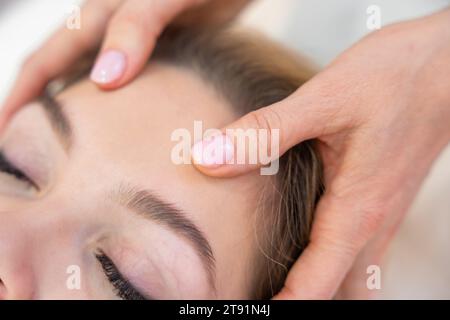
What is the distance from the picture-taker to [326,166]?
0.84 m

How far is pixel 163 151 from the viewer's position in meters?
0.71

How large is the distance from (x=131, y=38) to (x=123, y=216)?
328mm

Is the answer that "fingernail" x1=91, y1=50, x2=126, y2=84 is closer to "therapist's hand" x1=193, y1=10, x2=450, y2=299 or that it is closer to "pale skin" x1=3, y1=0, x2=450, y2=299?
"pale skin" x1=3, y1=0, x2=450, y2=299

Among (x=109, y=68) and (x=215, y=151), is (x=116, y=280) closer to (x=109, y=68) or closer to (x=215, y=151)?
(x=215, y=151)

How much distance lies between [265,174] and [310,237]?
0.15 metres

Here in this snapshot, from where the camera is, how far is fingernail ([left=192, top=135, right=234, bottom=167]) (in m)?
0.68

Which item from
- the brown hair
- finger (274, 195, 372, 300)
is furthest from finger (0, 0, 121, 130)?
finger (274, 195, 372, 300)

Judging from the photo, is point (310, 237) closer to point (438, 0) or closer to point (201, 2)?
point (201, 2)

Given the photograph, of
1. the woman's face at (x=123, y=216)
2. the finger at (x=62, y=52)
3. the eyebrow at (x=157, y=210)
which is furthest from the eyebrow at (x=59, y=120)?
the finger at (x=62, y=52)

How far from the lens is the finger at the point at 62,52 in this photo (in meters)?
1.03

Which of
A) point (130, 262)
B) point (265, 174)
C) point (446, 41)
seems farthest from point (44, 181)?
point (446, 41)

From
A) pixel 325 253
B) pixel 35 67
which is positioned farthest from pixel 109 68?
pixel 325 253

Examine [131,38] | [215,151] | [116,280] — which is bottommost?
[116,280]

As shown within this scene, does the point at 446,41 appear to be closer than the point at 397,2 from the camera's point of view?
Yes
